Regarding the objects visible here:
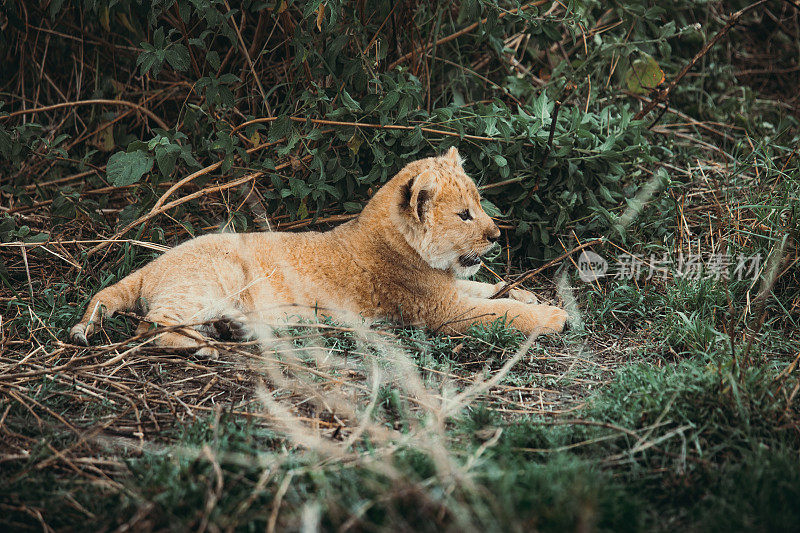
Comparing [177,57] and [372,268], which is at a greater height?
[177,57]

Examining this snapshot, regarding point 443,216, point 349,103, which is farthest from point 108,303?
point 443,216

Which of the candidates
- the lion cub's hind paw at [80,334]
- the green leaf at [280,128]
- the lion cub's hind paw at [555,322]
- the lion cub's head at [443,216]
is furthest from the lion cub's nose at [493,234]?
the lion cub's hind paw at [80,334]

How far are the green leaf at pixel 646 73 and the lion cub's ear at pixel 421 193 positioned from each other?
7.17 ft

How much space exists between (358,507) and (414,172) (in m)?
2.33

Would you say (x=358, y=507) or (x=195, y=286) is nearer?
(x=358, y=507)

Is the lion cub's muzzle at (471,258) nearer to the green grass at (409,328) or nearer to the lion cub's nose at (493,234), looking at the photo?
the lion cub's nose at (493,234)

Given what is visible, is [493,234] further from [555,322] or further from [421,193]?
[555,322]

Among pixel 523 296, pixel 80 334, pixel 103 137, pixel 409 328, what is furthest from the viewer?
pixel 103 137

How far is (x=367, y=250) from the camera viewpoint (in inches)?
152

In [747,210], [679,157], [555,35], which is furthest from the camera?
[679,157]

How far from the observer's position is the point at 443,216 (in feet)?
12.6

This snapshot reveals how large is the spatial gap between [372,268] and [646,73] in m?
2.74

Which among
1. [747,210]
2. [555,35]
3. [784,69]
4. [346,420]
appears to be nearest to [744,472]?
[346,420]

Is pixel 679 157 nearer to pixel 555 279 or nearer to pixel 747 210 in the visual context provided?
pixel 747 210
